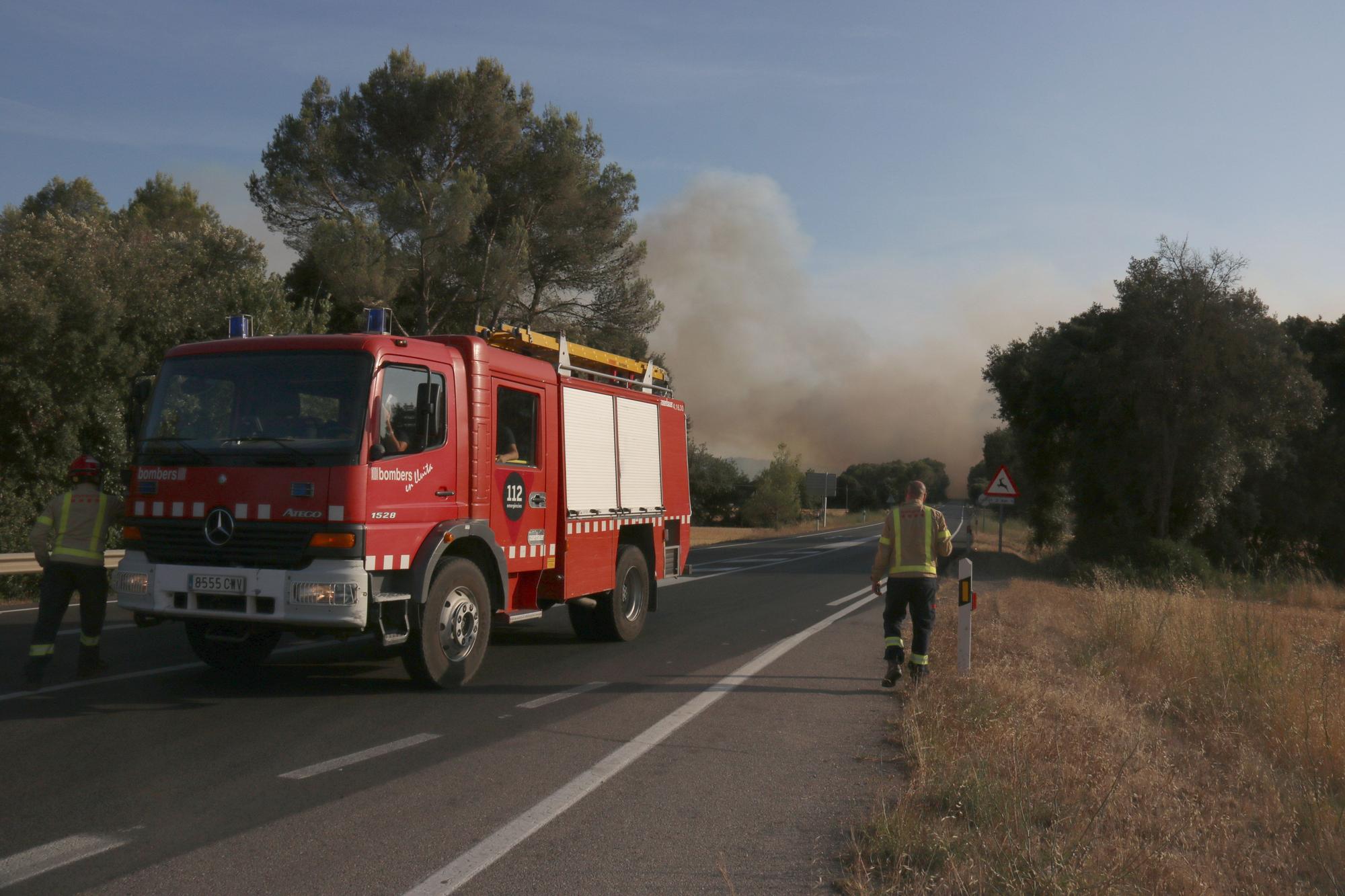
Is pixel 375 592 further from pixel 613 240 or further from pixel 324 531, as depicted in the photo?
pixel 613 240

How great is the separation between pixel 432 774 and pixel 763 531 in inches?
2289

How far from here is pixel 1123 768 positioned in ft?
17.6

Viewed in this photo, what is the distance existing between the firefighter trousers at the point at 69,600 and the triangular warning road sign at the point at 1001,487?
782 inches

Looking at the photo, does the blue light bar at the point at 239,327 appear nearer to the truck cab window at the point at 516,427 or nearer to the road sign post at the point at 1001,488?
the truck cab window at the point at 516,427

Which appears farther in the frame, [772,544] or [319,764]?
[772,544]

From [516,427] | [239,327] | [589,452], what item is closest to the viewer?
[239,327]

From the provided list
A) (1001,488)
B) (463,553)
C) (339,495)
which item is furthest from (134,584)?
(1001,488)

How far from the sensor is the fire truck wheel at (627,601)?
11.1 m

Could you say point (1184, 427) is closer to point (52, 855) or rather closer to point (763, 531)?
point (52, 855)

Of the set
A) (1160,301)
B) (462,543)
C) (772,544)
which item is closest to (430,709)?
(462,543)

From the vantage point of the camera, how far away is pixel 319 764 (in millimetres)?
5785

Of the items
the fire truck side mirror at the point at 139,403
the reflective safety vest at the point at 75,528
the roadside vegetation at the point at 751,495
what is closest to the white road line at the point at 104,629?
the reflective safety vest at the point at 75,528

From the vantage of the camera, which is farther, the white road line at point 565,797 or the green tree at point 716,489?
the green tree at point 716,489

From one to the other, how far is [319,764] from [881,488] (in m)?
118
